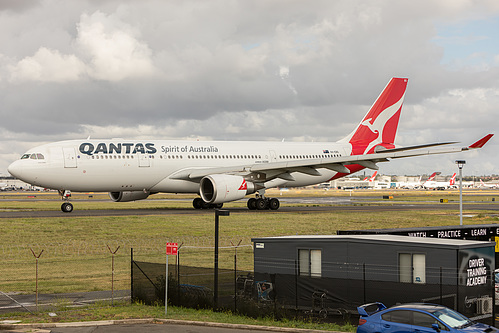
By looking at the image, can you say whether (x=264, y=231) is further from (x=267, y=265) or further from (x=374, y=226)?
(x=267, y=265)

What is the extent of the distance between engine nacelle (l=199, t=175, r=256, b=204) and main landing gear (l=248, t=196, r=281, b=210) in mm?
6122

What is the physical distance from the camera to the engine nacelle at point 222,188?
49.8m

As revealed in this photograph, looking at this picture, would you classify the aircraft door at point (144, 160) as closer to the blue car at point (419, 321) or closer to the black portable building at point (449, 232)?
the black portable building at point (449, 232)

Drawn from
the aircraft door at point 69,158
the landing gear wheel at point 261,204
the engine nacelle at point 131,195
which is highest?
the aircraft door at point 69,158

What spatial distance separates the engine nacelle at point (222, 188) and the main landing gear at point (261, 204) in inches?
241

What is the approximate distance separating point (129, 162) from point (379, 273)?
1306 inches

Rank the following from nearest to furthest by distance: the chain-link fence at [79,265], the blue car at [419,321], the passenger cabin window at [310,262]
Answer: the blue car at [419,321] → the passenger cabin window at [310,262] → the chain-link fence at [79,265]

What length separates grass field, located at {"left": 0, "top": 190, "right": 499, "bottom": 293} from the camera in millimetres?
29719

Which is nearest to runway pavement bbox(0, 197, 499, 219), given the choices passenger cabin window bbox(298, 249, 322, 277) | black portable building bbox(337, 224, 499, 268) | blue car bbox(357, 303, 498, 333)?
black portable building bbox(337, 224, 499, 268)

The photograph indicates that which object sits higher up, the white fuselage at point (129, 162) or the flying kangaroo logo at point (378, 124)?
the flying kangaroo logo at point (378, 124)

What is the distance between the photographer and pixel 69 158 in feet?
159

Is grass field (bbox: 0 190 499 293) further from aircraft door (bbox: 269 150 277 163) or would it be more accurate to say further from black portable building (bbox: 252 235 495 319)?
black portable building (bbox: 252 235 495 319)

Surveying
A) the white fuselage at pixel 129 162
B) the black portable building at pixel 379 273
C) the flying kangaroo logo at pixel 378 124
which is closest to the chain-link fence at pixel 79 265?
the black portable building at pixel 379 273

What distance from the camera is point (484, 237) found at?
94.1ft
